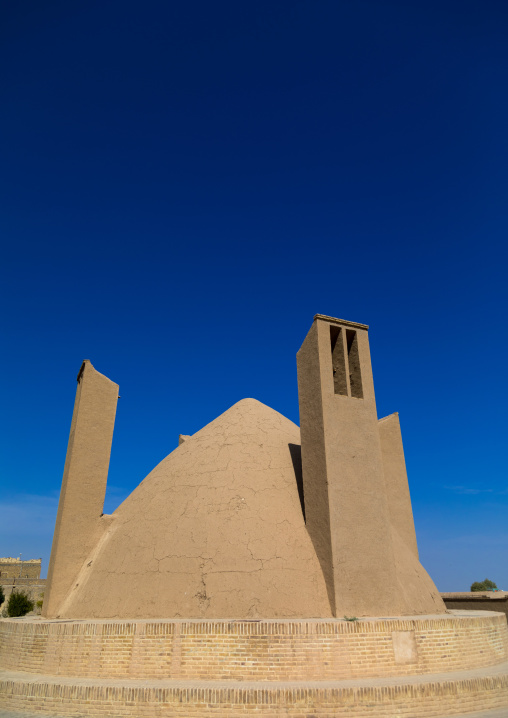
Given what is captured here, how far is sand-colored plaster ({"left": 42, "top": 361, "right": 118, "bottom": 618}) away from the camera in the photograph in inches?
389

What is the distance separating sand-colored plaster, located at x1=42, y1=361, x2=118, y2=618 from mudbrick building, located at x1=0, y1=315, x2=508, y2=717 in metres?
0.03

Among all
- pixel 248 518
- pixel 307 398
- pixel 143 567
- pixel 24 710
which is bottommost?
pixel 24 710

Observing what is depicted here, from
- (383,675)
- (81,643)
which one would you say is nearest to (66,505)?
(81,643)

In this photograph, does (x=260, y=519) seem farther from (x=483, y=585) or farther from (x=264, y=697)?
(x=483, y=585)

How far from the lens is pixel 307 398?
9.65 metres

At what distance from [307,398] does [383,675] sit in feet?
15.6

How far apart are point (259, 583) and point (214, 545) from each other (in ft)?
3.57

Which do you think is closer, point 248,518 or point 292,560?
point 292,560

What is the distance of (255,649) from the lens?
6.52 metres

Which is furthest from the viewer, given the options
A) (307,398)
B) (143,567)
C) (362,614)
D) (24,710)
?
(307,398)

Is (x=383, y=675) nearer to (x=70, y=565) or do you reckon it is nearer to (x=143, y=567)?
(x=143, y=567)

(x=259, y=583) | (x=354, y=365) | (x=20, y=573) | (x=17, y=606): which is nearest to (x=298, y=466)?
(x=354, y=365)

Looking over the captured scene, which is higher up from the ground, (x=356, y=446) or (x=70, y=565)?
(x=356, y=446)

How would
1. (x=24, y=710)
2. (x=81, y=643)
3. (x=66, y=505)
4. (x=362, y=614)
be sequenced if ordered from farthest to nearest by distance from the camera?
(x=66, y=505) < (x=362, y=614) < (x=81, y=643) < (x=24, y=710)
